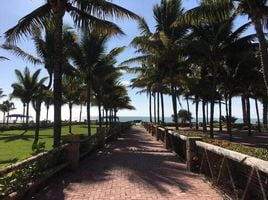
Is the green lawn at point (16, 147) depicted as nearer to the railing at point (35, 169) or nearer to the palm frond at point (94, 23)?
the railing at point (35, 169)

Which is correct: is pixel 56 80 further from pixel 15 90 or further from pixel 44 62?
pixel 15 90

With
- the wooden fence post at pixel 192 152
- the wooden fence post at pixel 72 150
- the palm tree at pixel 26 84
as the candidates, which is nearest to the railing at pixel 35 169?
the wooden fence post at pixel 72 150

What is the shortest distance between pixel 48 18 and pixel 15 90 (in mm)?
38969

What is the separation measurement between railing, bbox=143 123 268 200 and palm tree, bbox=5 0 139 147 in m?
4.86

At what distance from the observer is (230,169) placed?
25.2 feet

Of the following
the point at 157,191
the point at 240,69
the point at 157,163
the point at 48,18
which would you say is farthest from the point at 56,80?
the point at 240,69

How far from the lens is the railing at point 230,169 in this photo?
231 inches

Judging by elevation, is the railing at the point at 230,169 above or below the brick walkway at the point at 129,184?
above

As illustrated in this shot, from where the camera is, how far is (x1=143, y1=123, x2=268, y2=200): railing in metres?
5.87

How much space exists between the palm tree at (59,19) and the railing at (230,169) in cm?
486

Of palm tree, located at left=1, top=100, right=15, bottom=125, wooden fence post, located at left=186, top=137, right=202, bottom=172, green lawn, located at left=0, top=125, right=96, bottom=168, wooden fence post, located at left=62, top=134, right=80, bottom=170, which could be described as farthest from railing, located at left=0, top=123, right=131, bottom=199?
palm tree, located at left=1, top=100, right=15, bottom=125

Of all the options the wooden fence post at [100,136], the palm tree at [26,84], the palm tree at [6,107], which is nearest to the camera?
the wooden fence post at [100,136]

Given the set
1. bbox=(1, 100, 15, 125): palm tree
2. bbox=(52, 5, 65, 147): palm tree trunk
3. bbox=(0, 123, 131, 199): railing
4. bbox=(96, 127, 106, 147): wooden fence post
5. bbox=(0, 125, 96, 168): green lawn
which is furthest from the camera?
bbox=(1, 100, 15, 125): palm tree

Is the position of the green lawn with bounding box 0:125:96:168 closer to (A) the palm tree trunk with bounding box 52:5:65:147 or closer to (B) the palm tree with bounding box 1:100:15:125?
(A) the palm tree trunk with bounding box 52:5:65:147
